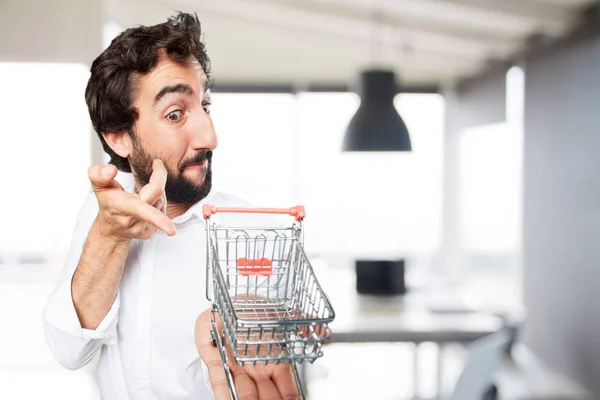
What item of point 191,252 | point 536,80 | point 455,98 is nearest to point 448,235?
point 455,98

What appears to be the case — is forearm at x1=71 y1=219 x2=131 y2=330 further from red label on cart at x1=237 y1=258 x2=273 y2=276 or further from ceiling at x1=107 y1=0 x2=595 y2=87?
ceiling at x1=107 y1=0 x2=595 y2=87

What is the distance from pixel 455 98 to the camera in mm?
10609

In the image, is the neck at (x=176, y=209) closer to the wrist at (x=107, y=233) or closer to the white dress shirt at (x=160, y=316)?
the white dress shirt at (x=160, y=316)

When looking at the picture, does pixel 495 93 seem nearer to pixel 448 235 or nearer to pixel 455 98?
pixel 455 98

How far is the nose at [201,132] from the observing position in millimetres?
1604

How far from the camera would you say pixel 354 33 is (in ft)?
27.8

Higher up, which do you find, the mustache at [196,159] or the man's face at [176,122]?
the man's face at [176,122]

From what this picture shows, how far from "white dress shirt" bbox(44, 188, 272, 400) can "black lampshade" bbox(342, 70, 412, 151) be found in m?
3.37

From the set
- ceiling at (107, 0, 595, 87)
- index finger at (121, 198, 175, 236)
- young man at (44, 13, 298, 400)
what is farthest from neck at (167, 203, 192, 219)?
ceiling at (107, 0, 595, 87)

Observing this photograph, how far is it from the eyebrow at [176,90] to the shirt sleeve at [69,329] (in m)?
0.41

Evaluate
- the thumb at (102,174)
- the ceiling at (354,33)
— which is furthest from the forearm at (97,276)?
the ceiling at (354,33)

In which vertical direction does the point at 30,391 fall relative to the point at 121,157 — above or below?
below

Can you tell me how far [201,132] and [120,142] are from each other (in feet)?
0.80

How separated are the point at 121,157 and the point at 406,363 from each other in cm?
604
